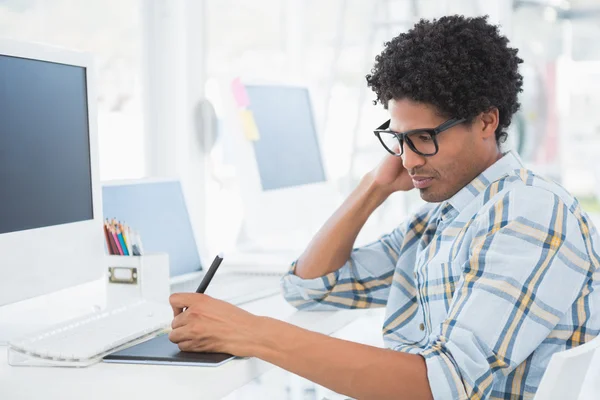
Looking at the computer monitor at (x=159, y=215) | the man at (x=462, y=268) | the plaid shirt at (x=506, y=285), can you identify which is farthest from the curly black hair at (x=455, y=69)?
the computer monitor at (x=159, y=215)

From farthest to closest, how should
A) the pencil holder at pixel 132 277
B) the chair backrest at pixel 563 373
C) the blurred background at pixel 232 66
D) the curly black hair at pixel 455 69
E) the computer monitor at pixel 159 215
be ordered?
the blurred background at pixel 232 66, the computer monitor at pixel 159 215, the pencil holder at pixel 132 277, the curly black hair at pixel 455 69, the chair backrest at pixel 563 373

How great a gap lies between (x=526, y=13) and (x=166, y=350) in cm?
556

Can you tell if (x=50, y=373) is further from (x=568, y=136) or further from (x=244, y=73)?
(x=568, y=136)

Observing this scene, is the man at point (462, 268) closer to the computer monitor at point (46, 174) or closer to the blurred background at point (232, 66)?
the computer monitor at point (46, 174)

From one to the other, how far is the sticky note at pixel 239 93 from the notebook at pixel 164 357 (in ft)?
3.45

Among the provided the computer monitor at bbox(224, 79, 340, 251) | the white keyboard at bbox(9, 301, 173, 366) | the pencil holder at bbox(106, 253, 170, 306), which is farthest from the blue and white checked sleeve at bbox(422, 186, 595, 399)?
the computer monitor at bbox(224, 79, 340, 251)

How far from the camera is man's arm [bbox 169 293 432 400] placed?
1.10 m

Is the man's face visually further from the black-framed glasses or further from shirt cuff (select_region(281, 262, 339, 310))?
shirt cuff (select_region(281, 262, 339, 310))

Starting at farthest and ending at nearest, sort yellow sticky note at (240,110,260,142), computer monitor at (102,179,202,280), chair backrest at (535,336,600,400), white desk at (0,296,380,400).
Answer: yellow sticky note at (240,110,260,142) → computer monitor at (102,179,202,280) → white desk at (0,296,380,400) → chair backrest at (535,336,600,400)

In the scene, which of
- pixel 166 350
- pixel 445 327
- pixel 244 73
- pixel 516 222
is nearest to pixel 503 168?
pixel 516 222

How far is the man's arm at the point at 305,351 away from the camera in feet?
3.61

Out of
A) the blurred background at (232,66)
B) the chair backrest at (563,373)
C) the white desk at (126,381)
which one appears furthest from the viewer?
the blurred background at (232,66)

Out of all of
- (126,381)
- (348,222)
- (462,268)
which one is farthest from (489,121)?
(126,381)

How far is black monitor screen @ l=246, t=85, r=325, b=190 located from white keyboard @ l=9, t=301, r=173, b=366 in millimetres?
815
